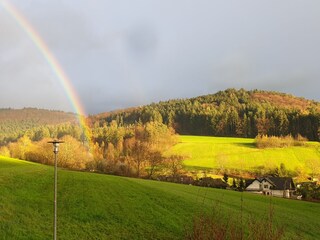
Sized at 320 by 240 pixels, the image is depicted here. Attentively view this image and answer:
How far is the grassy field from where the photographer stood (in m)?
96.2

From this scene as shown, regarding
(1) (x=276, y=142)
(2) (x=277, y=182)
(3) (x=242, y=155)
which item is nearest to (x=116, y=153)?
(3) (x=242, y=155)

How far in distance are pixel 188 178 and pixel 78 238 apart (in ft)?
191

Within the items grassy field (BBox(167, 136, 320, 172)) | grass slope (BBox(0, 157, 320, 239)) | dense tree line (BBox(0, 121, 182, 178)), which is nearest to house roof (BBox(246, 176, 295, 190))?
grassy field (BBox(167, 136, 320, 172))

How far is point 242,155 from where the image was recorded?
105 meters

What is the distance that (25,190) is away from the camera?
83.8 ft

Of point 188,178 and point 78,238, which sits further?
point 188,178

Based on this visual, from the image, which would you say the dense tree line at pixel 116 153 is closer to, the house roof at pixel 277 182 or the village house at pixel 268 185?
the village house at pixel 268 185

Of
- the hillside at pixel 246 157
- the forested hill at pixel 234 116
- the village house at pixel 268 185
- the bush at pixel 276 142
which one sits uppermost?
the forested hill at pixel 234 116

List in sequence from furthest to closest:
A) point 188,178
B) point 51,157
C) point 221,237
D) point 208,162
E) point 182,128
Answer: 1. point 182,128
2. point 208,162
3. point 51,157
4. point 188,178
5. point 221,237

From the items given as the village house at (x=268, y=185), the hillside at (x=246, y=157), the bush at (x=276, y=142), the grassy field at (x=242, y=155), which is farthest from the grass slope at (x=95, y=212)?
the bush at (x=276, y=142)

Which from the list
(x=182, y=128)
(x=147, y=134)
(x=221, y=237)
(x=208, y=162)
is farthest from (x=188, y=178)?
(x=182, y=128)

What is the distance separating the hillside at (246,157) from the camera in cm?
9400

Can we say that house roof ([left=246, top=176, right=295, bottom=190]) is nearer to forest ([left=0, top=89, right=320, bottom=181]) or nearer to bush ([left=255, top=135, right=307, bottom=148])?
forest ([left=0, top=89, right=320, bottom=181])

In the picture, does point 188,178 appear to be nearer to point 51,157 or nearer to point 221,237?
point 51,157
